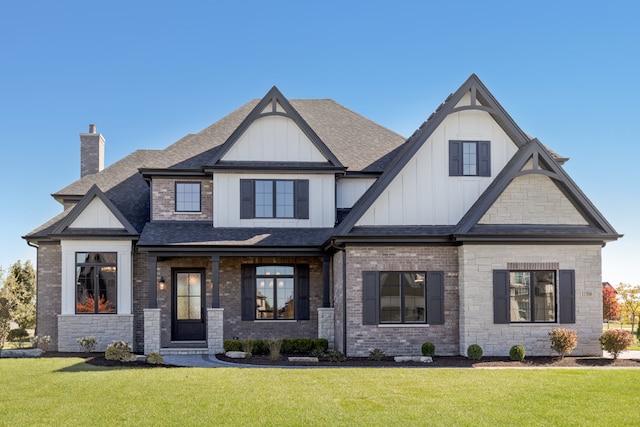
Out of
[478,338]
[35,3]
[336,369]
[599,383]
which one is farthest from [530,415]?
[35,3]

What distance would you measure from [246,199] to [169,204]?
2.70m

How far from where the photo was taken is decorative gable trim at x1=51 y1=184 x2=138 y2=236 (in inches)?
809

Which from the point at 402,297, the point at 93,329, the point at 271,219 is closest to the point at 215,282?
the point at 271,219

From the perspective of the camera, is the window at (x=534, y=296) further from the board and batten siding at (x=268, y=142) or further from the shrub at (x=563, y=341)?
the board and batten siding at (x=268, y=142)

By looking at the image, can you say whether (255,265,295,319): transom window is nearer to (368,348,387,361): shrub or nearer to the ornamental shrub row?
the ornamental shrub row

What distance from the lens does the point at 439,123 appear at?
61.3 feet

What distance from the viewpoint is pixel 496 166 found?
62.8 ft

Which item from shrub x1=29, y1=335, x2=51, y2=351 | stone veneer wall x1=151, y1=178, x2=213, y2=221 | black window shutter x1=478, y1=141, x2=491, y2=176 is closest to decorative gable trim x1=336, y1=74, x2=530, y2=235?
black window shutter x1=478, y1=141, x2=491, y2=176

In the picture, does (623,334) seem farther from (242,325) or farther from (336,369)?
(242,325)

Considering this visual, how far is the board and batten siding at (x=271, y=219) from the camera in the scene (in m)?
21.4

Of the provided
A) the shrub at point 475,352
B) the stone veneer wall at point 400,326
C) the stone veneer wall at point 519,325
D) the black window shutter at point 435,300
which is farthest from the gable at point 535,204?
the shrub at point 475,352

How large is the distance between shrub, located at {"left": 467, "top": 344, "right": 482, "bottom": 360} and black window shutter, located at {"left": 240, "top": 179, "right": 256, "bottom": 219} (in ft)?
27.9

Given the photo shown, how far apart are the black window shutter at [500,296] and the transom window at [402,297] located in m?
1.96

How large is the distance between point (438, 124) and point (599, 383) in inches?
339
